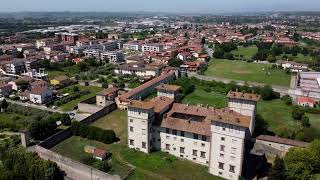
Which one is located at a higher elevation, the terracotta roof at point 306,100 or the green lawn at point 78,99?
the terracotta roof at point 306,100

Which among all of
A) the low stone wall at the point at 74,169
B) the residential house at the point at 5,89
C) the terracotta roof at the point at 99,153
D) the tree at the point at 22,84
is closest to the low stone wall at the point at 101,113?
the terracotta roof at the point at 99,153

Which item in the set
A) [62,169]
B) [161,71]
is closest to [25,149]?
[62,169]

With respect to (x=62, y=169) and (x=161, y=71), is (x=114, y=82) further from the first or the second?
(x=62, y=169)

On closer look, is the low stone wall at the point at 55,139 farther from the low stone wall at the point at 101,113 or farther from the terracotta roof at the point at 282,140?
the terracotta roof at the point at 282,140

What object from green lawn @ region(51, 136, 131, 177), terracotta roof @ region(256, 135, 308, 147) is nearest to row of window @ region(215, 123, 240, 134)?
terracotta roof @ region(256, 135, 308, 147)

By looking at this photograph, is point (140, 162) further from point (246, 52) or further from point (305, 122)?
point (246, 52)
